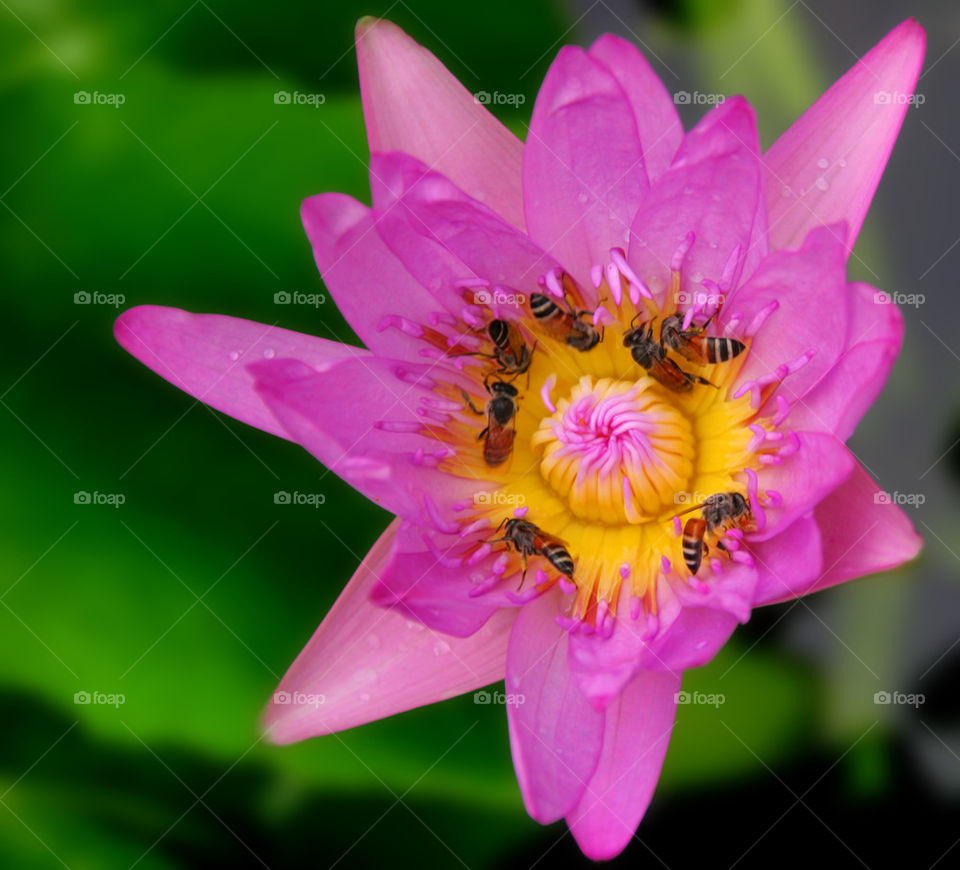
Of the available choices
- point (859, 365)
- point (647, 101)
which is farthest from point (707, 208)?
point (859, 365)

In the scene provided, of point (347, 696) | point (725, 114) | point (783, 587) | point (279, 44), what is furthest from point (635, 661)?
point (279, 44)

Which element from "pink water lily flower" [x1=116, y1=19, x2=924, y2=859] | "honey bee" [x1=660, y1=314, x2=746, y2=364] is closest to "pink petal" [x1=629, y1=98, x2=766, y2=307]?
"pink water lily flower" [x1=116, y1=19, x2=924, y2=859]

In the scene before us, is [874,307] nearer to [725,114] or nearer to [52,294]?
[725,114]

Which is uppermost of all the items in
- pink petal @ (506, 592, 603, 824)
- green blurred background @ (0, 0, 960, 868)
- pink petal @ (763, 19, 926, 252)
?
pink petal @ (763, 19, 926, 252)

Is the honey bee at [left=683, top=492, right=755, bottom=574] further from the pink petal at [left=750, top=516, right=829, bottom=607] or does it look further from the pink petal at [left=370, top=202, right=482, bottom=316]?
the pink petal at [left=370, top=202, right=482, bottom=316]

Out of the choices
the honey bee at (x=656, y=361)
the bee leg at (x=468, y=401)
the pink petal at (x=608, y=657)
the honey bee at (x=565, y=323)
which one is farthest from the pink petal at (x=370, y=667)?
the honey bee at (x=656, y=361)

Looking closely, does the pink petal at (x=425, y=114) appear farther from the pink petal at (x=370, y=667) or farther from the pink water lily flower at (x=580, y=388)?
the pink petal at (x=370, y=667)
